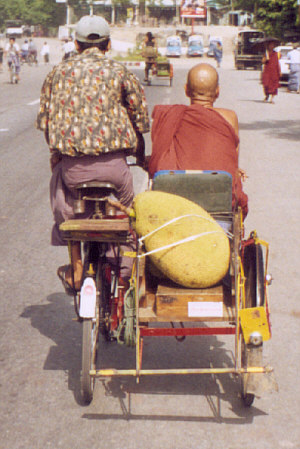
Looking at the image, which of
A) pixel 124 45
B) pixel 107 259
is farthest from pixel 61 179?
pixel 124 45

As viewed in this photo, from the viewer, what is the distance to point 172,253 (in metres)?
3.62

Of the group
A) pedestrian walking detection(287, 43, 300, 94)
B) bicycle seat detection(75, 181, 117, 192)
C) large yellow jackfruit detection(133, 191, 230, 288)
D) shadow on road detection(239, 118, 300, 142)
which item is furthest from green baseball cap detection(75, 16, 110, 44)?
pedestrian walking detection(287, 43, 300, 94)

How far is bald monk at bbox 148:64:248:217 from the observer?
161 inches

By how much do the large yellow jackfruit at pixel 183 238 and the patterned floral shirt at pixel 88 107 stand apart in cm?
49

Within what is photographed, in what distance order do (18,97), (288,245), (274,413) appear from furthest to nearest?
(18,97)
(288,245)
(274,413)

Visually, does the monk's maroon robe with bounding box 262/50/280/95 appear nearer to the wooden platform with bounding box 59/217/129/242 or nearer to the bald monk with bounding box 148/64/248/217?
the bald monk with bounding box 148/64/248/217

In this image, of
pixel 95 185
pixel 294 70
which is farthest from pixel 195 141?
pixel 294 70

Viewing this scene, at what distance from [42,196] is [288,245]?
361cm

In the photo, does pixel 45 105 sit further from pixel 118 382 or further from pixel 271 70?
pixel 271 70

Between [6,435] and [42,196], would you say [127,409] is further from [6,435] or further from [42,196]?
[42,196]

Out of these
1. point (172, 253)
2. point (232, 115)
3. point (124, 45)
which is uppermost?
point (232, 115)

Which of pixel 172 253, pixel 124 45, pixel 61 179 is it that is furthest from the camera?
pixel 124 45

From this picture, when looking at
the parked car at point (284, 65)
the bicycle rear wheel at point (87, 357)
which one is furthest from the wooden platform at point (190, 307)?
the parked car at point (284, 65)

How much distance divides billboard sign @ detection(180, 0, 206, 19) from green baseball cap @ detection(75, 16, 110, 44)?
107 metres
